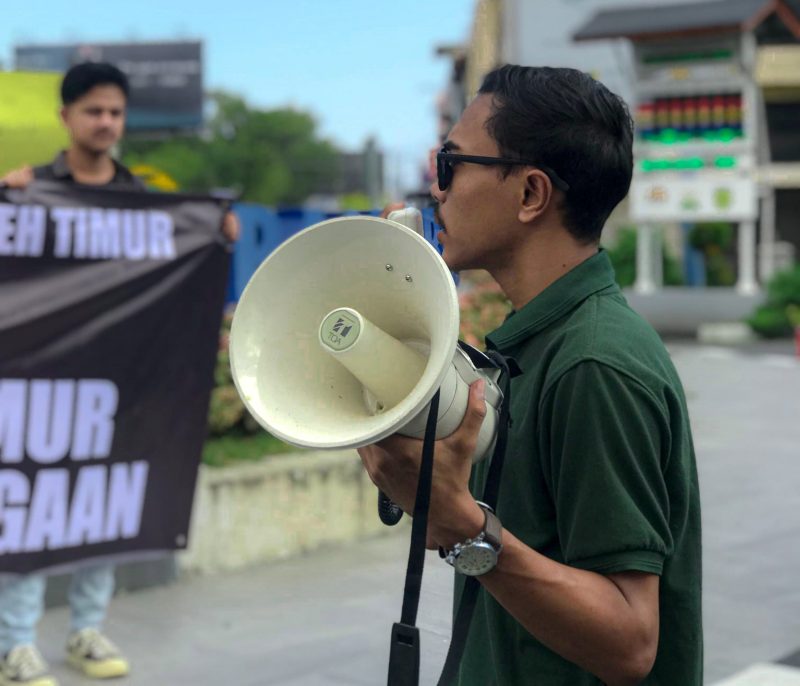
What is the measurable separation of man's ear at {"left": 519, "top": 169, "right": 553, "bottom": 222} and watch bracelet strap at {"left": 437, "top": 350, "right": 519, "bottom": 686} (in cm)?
20

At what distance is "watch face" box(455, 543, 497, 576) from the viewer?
63.9 inches

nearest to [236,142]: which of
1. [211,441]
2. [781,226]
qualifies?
[781,226]

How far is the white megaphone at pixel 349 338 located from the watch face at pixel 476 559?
0.12 metres

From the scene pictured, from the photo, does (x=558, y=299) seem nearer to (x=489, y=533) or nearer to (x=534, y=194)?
(x=534, y=194)

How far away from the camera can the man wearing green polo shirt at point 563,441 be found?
64.1 inches

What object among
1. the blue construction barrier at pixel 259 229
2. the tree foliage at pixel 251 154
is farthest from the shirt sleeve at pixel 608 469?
the tree foliage at pixel 251 154

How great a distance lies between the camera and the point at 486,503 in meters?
1.72

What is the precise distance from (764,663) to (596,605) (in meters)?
3.73

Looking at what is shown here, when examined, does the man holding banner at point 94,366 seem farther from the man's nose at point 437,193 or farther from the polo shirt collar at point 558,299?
the polo shirt collar at point 558,299

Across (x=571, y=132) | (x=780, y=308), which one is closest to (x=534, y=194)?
(x=571, y=132)

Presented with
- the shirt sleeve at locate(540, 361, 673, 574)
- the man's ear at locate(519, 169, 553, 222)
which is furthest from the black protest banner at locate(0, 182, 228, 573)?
the shirt sleeve at locate(540, 361, 673, 574)

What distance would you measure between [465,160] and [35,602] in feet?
11.3

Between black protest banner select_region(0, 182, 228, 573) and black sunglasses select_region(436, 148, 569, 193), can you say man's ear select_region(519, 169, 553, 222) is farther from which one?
black protest banner select_region(0, 182, 228, 573)

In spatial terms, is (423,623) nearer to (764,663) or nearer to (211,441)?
(764,663)
